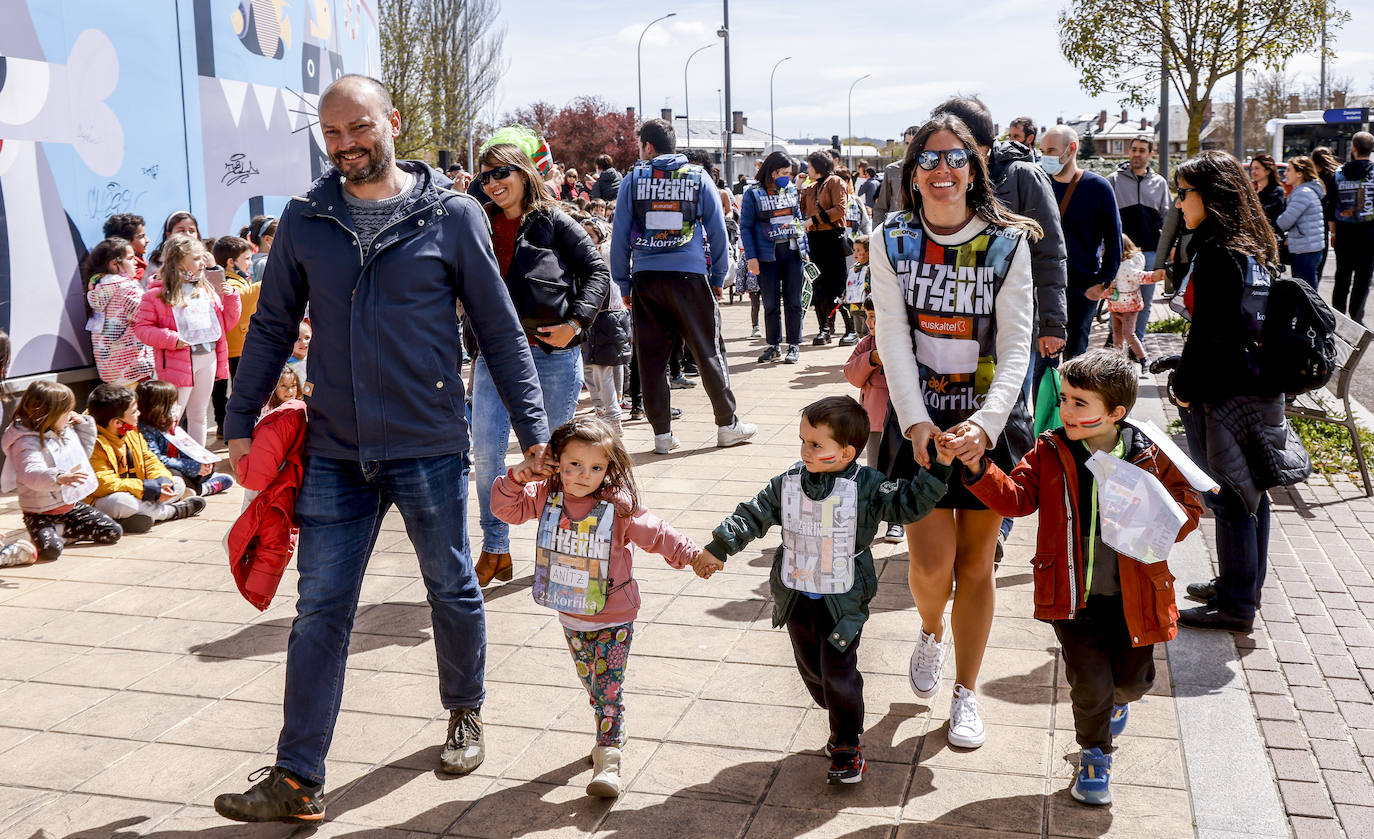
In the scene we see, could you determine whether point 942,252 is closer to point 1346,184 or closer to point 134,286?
point 134,286

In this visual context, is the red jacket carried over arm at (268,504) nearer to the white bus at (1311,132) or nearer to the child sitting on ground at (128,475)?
the child sitting on ground at (128,475)

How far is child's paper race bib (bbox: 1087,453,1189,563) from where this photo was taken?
3453mm

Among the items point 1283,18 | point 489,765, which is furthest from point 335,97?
point 1283,18

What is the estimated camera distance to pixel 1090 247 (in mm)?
7910

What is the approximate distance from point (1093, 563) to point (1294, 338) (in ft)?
5.92

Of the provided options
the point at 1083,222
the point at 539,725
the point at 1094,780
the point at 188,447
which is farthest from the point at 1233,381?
the point at 188,447

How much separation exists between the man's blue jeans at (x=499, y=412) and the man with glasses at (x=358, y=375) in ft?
6.25

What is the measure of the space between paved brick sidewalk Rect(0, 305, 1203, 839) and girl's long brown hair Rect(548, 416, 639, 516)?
859mm

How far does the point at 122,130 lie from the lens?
9.41 meters

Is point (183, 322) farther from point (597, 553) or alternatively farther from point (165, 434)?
point (597, 553)

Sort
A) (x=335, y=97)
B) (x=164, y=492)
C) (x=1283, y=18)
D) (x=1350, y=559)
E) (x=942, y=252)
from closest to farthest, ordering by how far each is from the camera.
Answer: (x=335, y=97) < (x=942, y=252) < (x=1350, y=559) < (x=164, y=492) < (x=1283, y=18)

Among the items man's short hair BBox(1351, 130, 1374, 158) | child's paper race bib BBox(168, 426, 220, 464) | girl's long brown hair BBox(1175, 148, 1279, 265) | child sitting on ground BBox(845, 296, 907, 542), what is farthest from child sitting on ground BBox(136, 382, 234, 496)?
man's short hair BBox(1351, 130, 1374, 158)

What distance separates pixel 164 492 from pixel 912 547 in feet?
16.1

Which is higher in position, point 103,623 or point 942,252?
point 942,252
